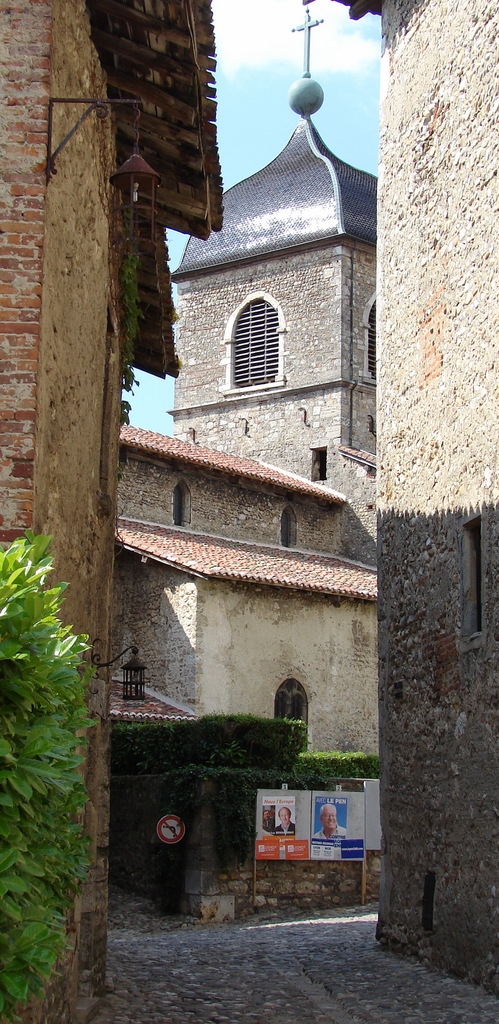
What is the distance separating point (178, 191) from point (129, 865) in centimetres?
1091

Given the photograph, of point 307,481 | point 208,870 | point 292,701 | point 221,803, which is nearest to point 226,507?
point 307,481

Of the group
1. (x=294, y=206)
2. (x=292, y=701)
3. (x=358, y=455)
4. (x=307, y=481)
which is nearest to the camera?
(x=292, y=701)

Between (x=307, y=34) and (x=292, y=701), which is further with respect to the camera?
(x=307, y=34)

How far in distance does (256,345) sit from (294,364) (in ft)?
5.03

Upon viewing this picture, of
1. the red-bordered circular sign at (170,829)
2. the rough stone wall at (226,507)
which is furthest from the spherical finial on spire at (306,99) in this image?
the red-bordered circular sign at (170,829)

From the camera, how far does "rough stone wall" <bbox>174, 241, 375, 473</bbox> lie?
3381 cm

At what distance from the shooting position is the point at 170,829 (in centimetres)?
1694

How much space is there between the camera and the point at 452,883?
11.1m

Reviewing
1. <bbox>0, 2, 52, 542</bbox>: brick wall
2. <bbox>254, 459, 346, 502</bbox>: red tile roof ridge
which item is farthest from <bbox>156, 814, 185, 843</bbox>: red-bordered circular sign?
<bbox>254, 459, 346, 502</bbox>: red tile roof ridge

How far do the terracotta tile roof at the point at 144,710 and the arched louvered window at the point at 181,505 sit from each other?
5.49 meters

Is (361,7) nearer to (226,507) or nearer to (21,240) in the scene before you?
(21,240)

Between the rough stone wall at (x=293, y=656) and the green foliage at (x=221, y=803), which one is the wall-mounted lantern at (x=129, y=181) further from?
the rough stone wall at (x=293, y=656)

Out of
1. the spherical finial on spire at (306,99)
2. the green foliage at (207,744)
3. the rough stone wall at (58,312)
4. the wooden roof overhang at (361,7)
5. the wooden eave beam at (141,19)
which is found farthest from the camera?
the spherical finial on spire at (306,99)

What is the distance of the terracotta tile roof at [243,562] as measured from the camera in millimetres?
23906
